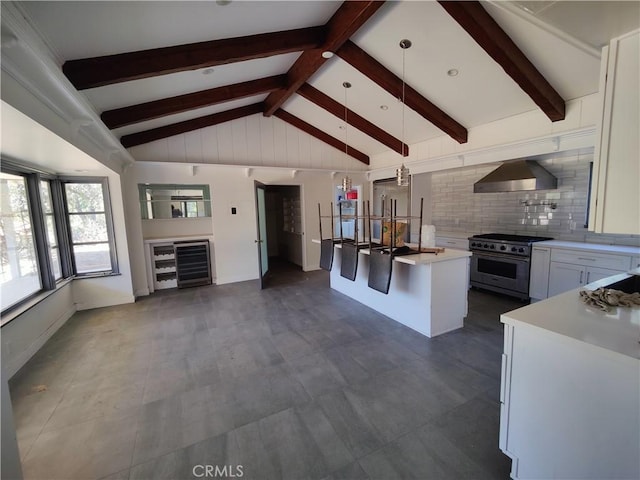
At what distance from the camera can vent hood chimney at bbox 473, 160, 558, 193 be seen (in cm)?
384

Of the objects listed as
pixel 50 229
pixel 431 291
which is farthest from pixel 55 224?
pixel 431 291

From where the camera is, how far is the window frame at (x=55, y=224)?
315cm

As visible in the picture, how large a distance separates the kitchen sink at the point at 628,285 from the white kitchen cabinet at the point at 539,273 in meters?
1.91

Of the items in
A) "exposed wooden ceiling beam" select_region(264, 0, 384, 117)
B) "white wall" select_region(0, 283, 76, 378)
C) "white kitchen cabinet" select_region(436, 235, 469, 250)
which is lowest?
"white wall" select_region(0, 283, 76, 378)

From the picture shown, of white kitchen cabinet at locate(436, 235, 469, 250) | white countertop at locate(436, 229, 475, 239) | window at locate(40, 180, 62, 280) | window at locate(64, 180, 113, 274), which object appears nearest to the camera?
window at locate(40, 180, 62, 280)

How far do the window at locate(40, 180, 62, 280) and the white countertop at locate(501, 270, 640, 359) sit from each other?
5017 millimetres

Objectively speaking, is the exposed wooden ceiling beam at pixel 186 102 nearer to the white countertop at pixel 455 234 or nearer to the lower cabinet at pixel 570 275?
the white countertop at pixel 455 234

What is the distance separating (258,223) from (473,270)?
3754mm

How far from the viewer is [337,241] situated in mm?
4199

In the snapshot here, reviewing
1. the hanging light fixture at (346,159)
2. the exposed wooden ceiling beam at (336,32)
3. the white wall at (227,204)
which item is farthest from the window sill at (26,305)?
the exposed wooden ceiling beam at (336,32)

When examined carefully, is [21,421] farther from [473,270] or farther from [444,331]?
[473,270]

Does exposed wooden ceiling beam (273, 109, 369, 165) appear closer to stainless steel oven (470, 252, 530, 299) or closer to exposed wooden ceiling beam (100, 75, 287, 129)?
exposed wooden ceiling beam (100, 75, 287, 129)

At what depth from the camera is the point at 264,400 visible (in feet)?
6.91

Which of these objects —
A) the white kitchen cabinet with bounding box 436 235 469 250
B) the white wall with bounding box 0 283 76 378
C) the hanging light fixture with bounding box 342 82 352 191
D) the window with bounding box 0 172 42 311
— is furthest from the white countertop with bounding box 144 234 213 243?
the white kitchen cabinet with bounding box 436 235 469 250
